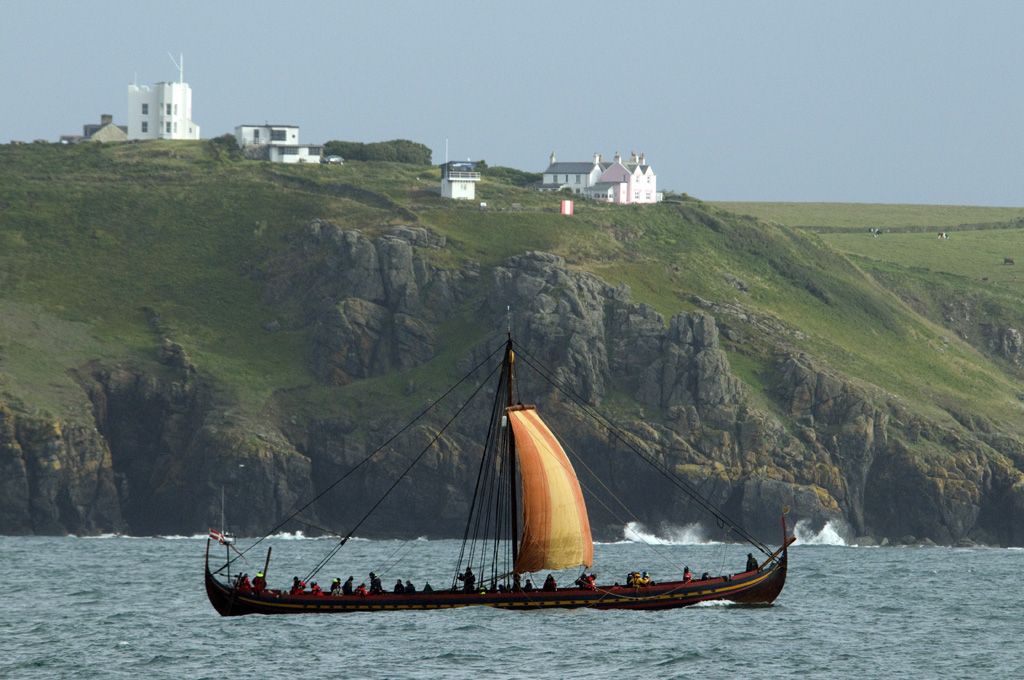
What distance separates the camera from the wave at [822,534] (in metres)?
166

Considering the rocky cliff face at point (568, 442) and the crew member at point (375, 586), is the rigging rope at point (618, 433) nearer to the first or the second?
A: the rocky cliff face at point (568, 442)

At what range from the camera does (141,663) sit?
80.2 metres

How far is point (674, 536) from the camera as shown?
546 feet

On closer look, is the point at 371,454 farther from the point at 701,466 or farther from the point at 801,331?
the point at 801,331

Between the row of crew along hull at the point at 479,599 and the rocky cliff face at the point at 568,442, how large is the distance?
6635 cm

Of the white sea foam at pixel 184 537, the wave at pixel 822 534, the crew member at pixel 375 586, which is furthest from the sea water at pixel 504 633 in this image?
the wave at pixel 822 534

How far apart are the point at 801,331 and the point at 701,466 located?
36.2 meters

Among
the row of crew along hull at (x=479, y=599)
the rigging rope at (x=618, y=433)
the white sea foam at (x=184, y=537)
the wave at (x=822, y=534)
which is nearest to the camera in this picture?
the row of crew along hull at (x=479, y=599)

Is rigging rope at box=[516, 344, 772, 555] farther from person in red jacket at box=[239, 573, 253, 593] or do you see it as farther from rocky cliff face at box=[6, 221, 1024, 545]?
person in red jacket at box=[239, 573, 253, 593]

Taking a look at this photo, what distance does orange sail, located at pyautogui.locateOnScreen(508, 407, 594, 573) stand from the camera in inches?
3856

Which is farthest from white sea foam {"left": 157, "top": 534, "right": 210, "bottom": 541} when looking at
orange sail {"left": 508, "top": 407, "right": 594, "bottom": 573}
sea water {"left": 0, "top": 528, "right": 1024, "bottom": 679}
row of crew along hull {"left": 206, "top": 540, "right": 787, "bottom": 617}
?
orange sail {"left": 508, "top": 407, "right": 594, "bottom": 573}

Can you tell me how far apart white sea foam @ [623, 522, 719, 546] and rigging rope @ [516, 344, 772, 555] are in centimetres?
210

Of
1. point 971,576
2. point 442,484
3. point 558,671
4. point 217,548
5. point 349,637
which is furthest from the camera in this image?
point 442,484

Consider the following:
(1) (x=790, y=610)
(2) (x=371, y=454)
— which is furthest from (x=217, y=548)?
(1) (x=790, y=610)
